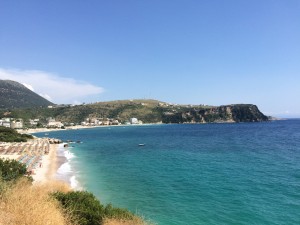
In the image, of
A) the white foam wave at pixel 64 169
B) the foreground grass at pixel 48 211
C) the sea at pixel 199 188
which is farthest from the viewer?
the white foam wave at pixel 64 169

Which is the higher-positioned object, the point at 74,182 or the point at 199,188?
the point at 74,182

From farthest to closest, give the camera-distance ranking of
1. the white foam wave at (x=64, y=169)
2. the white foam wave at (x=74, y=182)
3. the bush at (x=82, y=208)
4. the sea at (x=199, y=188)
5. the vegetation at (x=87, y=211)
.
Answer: the white foam wave at (x=64, y=169), the white foam wave at (x=74, y=182), the sea at (x=199, y=188), the vegetation at (x=87, y=211), the bush at (x=82, y=208)

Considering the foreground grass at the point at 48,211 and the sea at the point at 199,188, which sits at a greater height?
the foreground grass at the point at 48,211

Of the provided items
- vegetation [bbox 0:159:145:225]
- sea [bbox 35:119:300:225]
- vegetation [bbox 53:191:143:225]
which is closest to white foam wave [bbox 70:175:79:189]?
sea [bbox 35:119:300:225]

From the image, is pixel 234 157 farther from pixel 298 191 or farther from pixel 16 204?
pixel 16 204

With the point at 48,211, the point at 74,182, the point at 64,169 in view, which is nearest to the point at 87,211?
the point at 48,211

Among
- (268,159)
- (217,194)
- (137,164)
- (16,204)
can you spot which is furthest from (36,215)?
(268,159)

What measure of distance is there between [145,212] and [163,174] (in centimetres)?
1703

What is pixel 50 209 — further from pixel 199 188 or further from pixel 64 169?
pixel 64 169

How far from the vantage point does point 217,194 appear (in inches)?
1255

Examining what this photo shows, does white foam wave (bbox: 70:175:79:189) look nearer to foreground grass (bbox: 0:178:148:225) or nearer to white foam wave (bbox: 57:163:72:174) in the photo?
white foam wave (bbox: 57:163:72:174)

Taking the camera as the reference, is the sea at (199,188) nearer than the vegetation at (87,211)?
No

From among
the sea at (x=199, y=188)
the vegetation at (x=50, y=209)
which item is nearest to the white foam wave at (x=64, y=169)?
the sea at (x=199, y=188)

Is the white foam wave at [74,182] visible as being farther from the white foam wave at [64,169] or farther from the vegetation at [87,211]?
the vegetation at [87,211]
